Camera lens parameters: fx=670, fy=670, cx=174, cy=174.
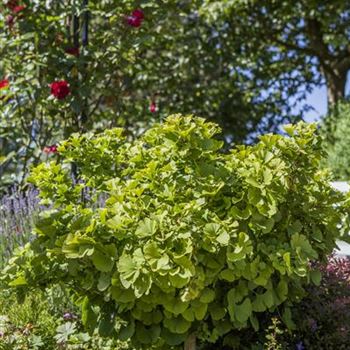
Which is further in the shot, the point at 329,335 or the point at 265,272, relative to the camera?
the point at 329,335

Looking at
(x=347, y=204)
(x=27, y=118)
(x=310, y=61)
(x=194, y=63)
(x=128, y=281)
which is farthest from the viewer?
(x=310, y=61)

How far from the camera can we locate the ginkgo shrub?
7.55ft

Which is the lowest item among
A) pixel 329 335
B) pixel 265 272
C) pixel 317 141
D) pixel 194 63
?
pixel 329 335

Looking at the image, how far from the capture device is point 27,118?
Answer: 5863 millimetres

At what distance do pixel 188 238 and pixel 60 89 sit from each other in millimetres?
2766

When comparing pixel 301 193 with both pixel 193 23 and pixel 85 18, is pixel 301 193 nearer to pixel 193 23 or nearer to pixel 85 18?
pixel 85 18

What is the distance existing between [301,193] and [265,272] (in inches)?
17.0

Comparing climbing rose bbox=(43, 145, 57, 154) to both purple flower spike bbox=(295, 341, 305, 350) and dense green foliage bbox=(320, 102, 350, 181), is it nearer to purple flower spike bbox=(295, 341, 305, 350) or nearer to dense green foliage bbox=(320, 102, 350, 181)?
dense green foliage bbox=(320, 102, 350, 181)

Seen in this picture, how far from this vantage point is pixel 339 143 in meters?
6.65

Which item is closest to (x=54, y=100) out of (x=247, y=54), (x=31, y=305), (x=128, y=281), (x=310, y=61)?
(x=31, y=305)

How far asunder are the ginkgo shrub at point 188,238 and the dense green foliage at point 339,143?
11.6 feet

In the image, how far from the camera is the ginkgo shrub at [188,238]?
230cm

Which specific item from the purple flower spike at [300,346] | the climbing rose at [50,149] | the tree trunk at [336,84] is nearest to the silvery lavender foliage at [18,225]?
the climbing rose at [50,149]

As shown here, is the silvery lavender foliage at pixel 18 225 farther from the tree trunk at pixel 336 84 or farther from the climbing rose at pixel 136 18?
the tree trunk at pixel 336 84
